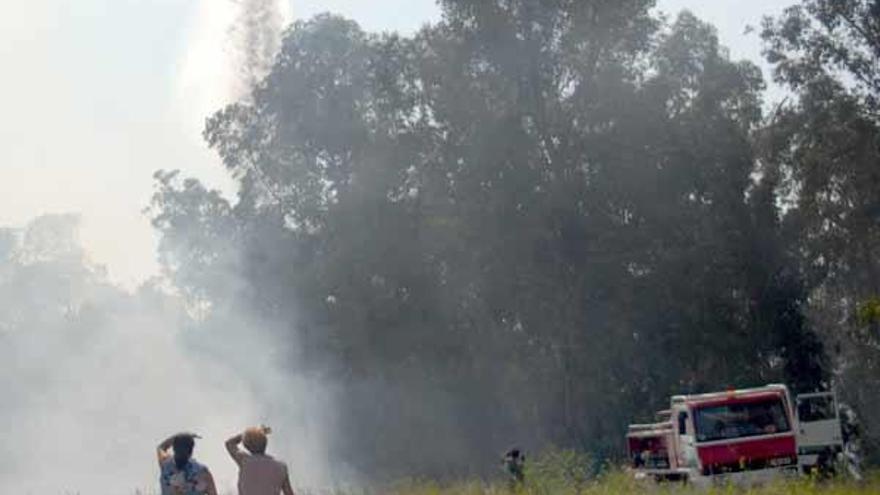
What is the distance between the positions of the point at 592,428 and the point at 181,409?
2083 centimetres

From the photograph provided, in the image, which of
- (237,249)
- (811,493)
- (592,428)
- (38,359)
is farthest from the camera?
(38,359)

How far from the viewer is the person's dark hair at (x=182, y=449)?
11.9 meters

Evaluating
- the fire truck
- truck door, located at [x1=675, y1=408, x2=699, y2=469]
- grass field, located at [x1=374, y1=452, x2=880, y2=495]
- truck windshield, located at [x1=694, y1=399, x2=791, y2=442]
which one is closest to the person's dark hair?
grass field, located at [x1=374, y1=452, x2=880, y2=495]

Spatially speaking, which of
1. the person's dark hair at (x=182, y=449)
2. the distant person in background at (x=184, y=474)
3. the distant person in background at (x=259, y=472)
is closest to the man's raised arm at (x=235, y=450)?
the distant person in background at (x=259, y=472)

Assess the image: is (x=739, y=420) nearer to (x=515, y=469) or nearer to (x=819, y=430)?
(x=515, y=469)

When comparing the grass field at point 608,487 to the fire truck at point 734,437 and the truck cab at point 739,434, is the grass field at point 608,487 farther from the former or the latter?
the truck cab at point 739,434

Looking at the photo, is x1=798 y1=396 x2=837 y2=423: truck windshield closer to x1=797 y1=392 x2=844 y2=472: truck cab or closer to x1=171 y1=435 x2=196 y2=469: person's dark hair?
x1=797 y1=392 x2=844 y2=472: truck cab

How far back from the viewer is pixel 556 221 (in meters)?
45.4

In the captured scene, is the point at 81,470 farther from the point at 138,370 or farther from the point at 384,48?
the point at 384,48

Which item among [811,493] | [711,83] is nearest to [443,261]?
[711,83]

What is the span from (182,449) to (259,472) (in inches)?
26.3

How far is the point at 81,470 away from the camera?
63188 mm

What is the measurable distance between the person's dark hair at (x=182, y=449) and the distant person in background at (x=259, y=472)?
0.46 metres

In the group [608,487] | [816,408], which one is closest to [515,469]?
[608,487]
